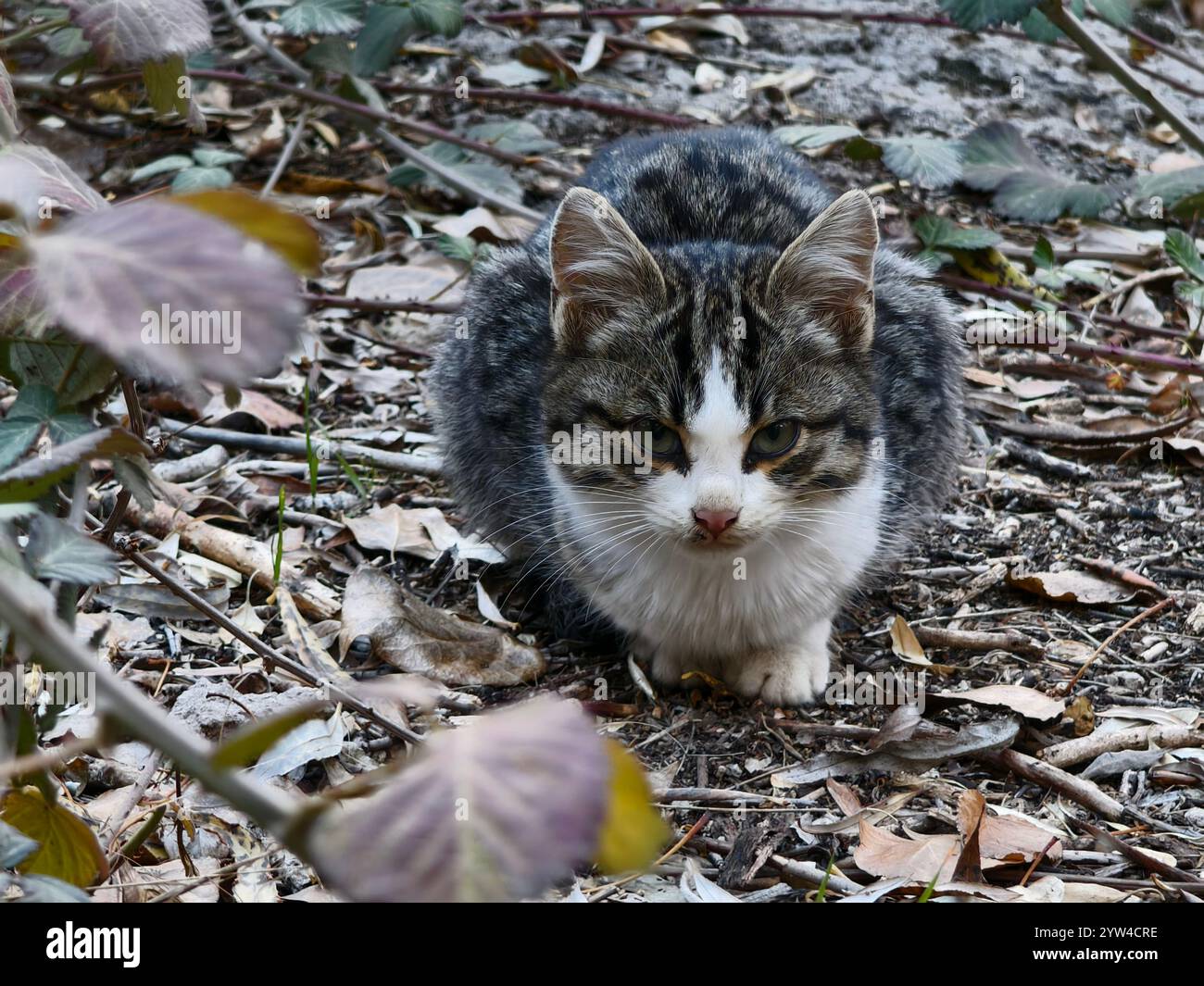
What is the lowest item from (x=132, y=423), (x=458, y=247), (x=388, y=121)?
(x=458, y=247)

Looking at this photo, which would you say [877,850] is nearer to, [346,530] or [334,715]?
[334,715]

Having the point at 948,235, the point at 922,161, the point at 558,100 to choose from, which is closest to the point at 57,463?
the point at 922,161

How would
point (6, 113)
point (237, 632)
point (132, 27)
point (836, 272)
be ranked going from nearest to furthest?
point (6, 113) → point (132, 27) → point (237, 632) → point (836, 272)

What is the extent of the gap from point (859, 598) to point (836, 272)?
41.9 inches

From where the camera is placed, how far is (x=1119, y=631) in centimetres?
362

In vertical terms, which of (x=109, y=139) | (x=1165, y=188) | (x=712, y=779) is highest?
(x=1165, y=188)

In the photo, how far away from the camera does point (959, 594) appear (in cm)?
391

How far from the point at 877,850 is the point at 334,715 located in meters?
1.30

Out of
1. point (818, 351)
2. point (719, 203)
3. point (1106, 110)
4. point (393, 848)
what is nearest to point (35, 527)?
point (393, 848)

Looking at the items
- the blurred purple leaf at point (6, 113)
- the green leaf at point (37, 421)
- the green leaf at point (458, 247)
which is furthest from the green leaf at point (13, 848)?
the green leaf at point (458, 247)

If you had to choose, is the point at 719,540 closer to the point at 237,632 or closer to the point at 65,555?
the point at 237,632

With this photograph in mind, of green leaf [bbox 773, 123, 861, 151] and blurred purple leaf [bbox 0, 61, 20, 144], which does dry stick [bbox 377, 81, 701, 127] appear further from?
blurred purple leaf [bbox 0, 61, 20, 144]

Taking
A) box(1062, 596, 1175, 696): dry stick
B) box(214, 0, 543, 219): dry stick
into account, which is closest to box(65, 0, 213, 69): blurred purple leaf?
box(1062, 596, 1175, 696): dry stick

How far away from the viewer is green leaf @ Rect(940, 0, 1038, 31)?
4129mm
